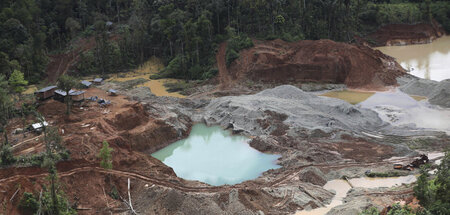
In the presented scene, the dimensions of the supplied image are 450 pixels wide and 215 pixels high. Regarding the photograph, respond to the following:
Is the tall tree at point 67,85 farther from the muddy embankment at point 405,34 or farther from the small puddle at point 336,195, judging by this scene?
the muddy embankment at point 405,34

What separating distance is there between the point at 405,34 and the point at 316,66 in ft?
91.3

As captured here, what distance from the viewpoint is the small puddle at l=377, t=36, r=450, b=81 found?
5080 centimetres

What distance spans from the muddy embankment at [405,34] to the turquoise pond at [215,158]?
42769mm

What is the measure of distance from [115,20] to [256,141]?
41.7m

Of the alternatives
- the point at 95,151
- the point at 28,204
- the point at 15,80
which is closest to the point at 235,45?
the point at 15,80

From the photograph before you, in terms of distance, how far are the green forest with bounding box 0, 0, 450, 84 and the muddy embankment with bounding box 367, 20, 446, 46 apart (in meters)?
6.67

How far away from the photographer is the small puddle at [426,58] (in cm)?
5080

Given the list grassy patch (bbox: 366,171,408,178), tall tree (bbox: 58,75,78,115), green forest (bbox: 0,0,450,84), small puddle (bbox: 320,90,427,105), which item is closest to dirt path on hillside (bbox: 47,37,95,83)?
green forest (bbox: 0,0,450,84)

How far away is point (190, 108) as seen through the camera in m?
42.5

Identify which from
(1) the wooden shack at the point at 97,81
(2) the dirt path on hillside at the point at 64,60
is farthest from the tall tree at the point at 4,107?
(2) the dirt path on hillside at the point at 64,60

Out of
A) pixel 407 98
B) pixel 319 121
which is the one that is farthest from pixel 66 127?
pixel 407 98

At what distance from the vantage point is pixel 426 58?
58.2 meters

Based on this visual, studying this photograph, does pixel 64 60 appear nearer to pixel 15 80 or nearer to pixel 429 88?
pixel 15 80

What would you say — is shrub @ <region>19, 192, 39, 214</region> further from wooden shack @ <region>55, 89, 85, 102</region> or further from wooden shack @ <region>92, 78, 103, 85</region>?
wooden shack @ <region>92, 78, 103, 85</region>
